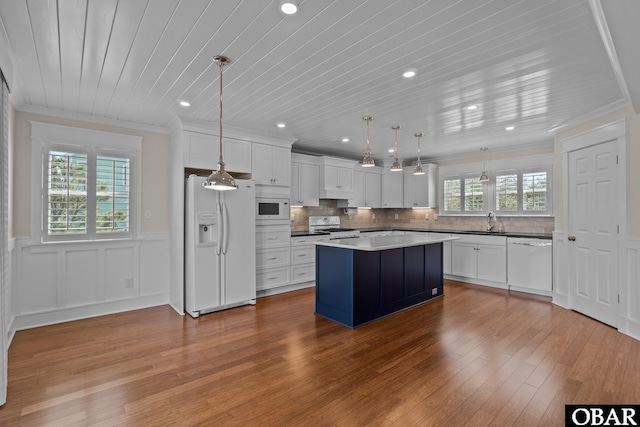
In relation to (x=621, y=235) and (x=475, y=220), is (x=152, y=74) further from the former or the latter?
(x=475, y=220)

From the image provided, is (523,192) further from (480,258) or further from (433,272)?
(433,272)

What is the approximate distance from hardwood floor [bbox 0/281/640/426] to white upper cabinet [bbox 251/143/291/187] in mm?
2129

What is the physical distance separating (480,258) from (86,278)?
20.1ft

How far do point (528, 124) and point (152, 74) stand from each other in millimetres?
4730

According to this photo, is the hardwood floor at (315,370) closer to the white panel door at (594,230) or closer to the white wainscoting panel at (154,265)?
the white panel door at (594,230)

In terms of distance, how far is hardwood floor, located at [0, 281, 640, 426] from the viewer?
2.09 m

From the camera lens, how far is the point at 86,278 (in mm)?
4016

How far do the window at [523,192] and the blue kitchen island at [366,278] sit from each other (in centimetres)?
253

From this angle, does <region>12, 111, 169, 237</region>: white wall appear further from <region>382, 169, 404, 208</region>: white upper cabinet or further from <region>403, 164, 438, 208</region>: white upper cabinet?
<region>403, 164, 438, 208</region>: white upper cabinet

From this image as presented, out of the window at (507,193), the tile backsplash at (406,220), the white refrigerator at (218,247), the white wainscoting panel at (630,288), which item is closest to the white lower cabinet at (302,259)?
the tile backsplash at (406,220)

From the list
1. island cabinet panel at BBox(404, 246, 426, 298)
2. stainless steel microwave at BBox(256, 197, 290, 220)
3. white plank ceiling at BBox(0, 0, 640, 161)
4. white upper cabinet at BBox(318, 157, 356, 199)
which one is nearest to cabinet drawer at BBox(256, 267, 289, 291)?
stainless steel microwave at BBox(256, 197, 290, 220)

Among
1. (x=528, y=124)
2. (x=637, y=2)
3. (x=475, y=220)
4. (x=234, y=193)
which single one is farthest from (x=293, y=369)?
(x=475, y=220)

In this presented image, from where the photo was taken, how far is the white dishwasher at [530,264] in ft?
16.1

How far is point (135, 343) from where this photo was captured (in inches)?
128
